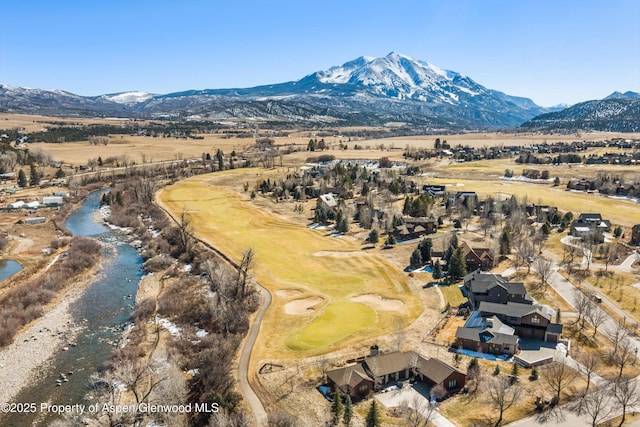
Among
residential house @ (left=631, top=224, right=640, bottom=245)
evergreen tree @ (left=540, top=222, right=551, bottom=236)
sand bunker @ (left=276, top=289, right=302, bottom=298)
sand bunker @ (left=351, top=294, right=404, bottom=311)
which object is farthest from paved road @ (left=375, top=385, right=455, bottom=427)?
residential house @ (left=631, top=224, right=640, bottom=245)

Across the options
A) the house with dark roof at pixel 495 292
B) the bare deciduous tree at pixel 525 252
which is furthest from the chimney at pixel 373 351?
the bare deciduous tree at pixel 525 252

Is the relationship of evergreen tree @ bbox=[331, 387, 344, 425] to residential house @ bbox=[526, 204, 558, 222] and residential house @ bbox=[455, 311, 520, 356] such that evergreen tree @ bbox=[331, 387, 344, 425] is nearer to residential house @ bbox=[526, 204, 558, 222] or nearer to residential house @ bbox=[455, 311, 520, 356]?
residential house @ bbox=[455, 311, 520, 356]

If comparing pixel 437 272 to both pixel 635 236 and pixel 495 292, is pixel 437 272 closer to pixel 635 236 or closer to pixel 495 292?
pixel 495 292

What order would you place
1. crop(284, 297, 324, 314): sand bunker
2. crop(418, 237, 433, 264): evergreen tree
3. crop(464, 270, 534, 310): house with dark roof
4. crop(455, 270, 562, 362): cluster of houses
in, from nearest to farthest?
crop(455, 270, 562, 362): cluster of houses, crop(464, 270, 534, 310): house with dark roof, crop(284, 297, 324, 314): sand bunker, crop(418, 237, 433, 264): evergreen tree

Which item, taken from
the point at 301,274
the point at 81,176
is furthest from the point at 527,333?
the point at 81,176

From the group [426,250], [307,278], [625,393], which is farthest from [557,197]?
[625,393]
